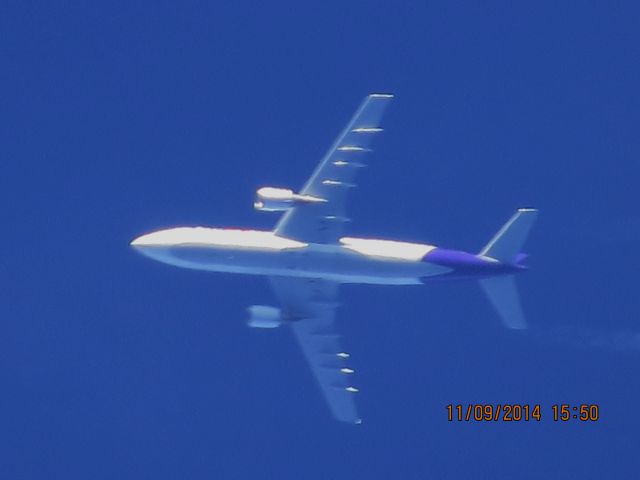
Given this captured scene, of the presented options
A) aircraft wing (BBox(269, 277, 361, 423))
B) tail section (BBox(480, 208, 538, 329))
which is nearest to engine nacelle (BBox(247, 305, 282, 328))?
aircraft wing (BBox(269, 277, 361, 423))

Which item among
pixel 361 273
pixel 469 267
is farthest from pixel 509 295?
pixel 361 273

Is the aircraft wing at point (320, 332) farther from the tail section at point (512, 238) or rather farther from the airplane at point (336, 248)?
the tail section at point (512, 238)

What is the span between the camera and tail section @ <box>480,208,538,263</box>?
78.9 metres

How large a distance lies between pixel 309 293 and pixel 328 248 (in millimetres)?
4590

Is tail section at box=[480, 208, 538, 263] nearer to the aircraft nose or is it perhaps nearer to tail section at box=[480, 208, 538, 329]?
tail section at box=[480, 208, 538, 329]

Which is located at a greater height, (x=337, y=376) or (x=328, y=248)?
(x=328, y=248)

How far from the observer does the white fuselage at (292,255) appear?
80125mm

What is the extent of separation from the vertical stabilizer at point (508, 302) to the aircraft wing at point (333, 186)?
30.7 feet

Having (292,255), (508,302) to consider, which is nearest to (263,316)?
(292,255)

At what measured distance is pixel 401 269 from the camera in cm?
8019

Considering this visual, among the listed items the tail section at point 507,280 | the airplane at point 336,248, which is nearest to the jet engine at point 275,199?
the airplane at point 336,248

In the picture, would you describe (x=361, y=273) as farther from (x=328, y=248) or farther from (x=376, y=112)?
(x=376, y=112)

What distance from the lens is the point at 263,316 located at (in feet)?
271

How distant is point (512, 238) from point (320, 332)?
13.6 meters
